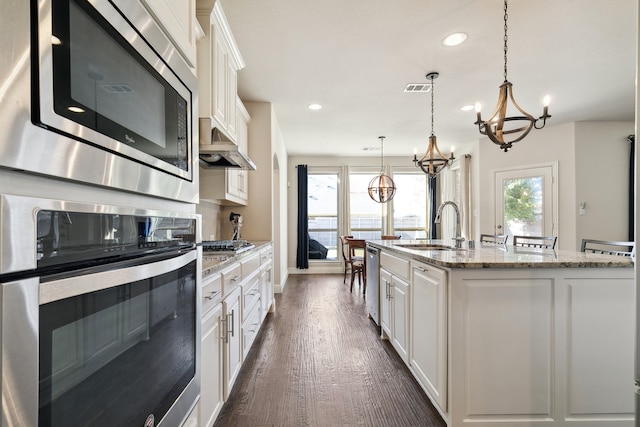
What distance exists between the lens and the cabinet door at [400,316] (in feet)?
7.16

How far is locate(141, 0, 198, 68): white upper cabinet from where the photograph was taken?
865 millimetres

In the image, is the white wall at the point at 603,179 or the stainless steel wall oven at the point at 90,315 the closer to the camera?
the stainless steel wall oven at the point at 90,315

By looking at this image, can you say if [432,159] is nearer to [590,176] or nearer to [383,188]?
[383,188]

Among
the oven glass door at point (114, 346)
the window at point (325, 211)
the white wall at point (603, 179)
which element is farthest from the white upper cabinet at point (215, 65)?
the white wall at point (603, 179)

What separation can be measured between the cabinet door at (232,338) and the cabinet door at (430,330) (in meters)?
1.17

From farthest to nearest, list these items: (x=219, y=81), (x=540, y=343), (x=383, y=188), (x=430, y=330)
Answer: (x=383, y=188) < (x=219, y=81) < (x=430, y=330) < (x=540, y=343)

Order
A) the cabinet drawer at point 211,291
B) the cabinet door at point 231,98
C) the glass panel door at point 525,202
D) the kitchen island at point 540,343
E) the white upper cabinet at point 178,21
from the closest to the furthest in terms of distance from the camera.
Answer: the white upper cabinet at point 178,21 → the cabinet drawer at point 211,291 → the kitchen island at point 540,343 → the cabinet door at point 231,98 → the glass panel door at point 525,202

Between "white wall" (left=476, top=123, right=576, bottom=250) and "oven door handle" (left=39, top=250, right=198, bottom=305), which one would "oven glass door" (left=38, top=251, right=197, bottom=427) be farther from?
"white wall" (left=476, top=123, right=576, bottom=250)

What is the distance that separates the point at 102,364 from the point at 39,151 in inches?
16.8

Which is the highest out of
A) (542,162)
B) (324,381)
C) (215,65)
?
(215,65)

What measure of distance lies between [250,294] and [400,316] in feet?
3.94

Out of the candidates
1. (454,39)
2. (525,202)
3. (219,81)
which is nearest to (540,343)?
(454,39)

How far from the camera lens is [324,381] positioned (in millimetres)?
2127

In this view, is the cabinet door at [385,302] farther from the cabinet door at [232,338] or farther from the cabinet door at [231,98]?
the cabinet door at [231,98]
